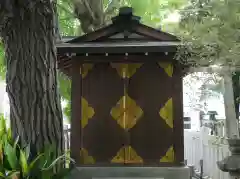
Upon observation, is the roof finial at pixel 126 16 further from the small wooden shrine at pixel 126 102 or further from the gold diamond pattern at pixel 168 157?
the gold diamond pattern at pixel 168 157

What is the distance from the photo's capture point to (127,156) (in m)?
6.01

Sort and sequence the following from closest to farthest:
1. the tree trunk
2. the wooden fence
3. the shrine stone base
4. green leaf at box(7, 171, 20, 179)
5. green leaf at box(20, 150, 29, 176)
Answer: green leaf at box(7, 171, 20, 179) < green leaf at box(20, 150, 29, 176) < the tree trunk < the shrine stone base < the wooden fence

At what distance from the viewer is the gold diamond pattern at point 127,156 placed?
600 centimetres

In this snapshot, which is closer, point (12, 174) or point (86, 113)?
point (12, 174)

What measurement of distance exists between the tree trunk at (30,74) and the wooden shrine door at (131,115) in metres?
1.19

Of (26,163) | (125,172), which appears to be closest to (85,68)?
(125,172)

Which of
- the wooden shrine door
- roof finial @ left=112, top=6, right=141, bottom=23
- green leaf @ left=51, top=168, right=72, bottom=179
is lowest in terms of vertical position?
green leaf @ left=51, top=168, right=72, bottom=179

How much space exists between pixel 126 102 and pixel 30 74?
191 centimetres

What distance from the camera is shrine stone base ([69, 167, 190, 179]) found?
5867 millimetres

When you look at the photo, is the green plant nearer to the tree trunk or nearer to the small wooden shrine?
the tree trunk

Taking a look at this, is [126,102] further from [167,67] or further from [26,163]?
[26,163]

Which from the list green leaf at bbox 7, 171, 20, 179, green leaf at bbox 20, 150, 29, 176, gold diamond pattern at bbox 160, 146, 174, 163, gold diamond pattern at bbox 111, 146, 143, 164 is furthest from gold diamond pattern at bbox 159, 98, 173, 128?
green leaf at bbox 7, 171, 20, 179

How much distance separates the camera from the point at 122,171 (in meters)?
5.89

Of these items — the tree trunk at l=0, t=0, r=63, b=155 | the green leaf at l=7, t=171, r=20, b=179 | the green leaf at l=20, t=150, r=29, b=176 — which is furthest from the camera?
the tree trunk at l=0, t=0, r=63, b=155
